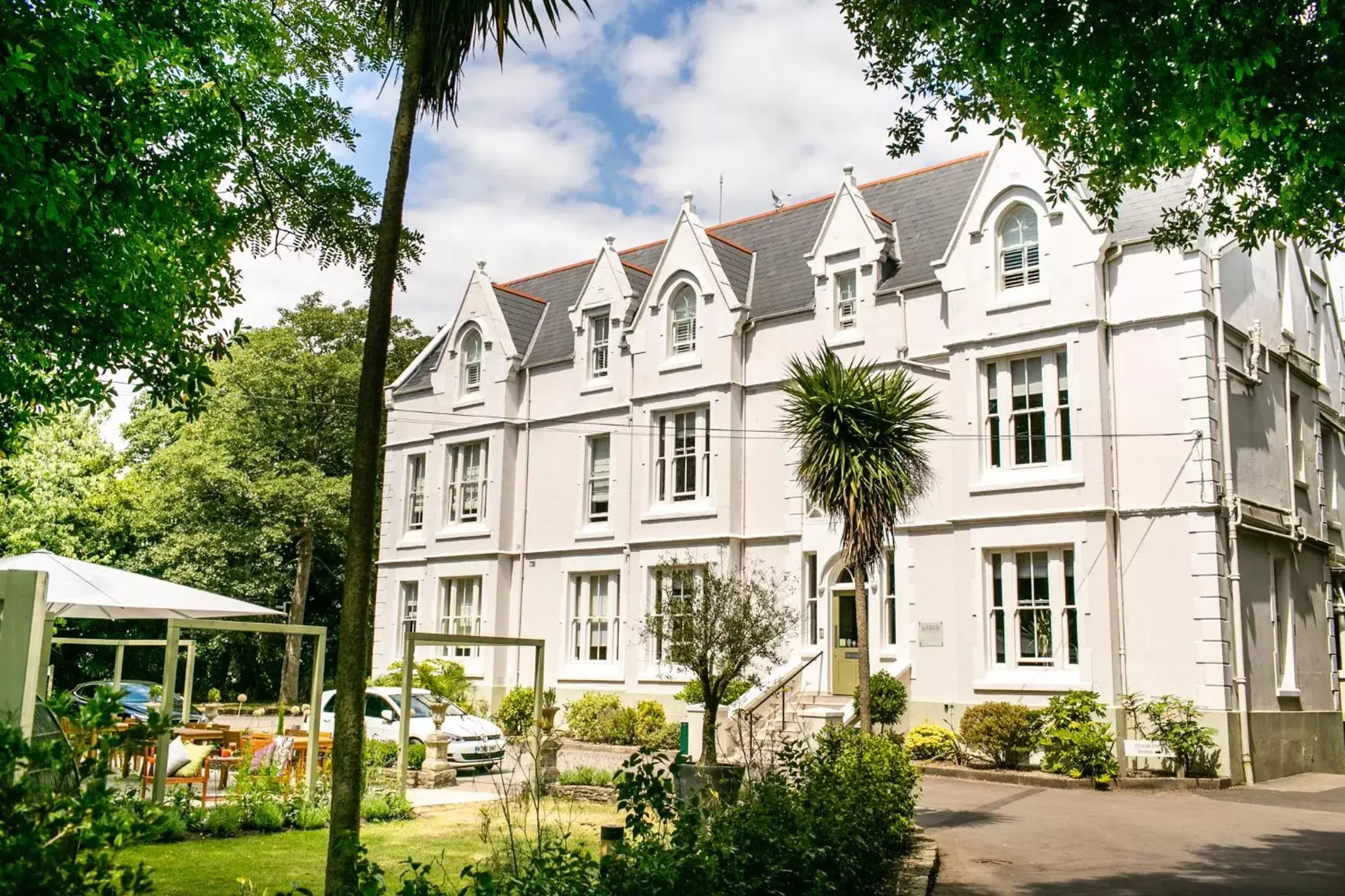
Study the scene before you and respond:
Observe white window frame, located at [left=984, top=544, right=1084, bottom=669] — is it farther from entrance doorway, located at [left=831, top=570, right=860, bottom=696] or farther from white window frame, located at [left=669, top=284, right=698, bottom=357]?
white window frame, located at [left=669, top=284, right=698, bottom=357]

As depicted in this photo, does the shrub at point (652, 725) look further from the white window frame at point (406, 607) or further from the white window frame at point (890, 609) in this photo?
the white window frame at point (406, 607)

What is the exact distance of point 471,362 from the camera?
35906mm

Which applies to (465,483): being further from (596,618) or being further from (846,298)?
(846,298)

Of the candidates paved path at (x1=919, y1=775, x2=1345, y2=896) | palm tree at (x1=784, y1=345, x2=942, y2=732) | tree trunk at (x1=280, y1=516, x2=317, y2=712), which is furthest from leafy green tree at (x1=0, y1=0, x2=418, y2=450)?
tree trunk at (x1=280, y1=516, x2=317, y2=712)

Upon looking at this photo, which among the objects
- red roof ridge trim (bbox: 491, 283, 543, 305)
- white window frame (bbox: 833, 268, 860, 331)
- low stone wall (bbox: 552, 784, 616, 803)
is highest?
red roof ridge trim (bbox: 491, 283, 543, 305)

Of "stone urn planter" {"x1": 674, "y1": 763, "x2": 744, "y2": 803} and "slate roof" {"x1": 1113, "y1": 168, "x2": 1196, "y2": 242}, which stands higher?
"slate roof" {"x1": 1113, "y1": 168, "x2": 1196, "y2": 242}

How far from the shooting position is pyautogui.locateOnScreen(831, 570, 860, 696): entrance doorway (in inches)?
1018

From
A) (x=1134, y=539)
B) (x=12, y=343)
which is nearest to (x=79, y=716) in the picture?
(x=12, y=343)

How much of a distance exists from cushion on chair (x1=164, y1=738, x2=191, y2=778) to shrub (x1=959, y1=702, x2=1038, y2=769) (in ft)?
45.4

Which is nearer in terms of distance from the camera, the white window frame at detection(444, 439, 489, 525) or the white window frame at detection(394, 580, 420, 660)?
the white window frame at detection(444, 439, 489, 525)

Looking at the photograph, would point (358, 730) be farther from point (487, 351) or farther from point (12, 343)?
point (487, 351)

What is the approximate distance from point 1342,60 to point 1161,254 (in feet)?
51.0

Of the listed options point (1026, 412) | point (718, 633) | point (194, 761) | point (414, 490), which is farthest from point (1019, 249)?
point (414, 490)

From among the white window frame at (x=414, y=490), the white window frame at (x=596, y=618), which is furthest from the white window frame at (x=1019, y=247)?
the white window frame at (x=414, y=490)
